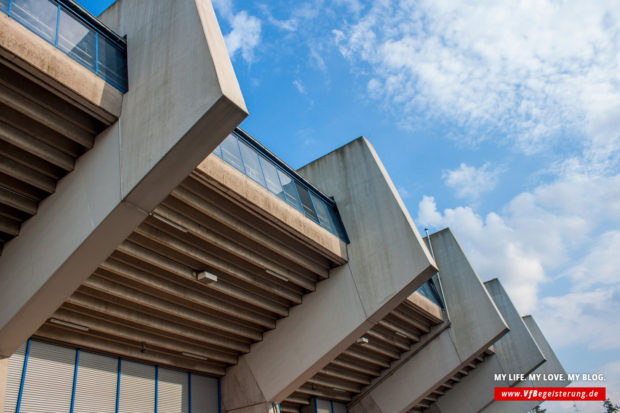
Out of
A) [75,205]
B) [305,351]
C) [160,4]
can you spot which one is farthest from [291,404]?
[160,4]

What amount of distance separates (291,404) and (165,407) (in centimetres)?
756

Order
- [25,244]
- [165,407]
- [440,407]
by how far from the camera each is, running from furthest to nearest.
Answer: [440,407], [165,407], [25,244]

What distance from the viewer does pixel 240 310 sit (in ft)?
51.2

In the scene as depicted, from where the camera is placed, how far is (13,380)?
450 inches

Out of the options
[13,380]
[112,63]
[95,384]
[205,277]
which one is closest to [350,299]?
[205,277]

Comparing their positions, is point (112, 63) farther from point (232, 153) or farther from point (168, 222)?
point (232, 153)

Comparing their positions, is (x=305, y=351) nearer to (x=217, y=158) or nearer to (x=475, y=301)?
(x=217, y=158)

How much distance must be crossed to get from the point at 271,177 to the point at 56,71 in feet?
24.2

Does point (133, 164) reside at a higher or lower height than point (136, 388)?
higher

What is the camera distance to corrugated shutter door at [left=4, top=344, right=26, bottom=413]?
11.2 metres

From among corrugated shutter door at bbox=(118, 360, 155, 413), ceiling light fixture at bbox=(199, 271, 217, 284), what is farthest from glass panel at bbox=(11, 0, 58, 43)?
corrugated shutter door at bbox=(118, 360, 155, 413)

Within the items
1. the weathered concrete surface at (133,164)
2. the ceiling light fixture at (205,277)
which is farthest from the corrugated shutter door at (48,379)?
the ceiling light fixture at (205,277)

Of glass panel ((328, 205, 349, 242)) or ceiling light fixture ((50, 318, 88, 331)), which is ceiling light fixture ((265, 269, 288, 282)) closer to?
glass panel ((328, 205, 349, 242))

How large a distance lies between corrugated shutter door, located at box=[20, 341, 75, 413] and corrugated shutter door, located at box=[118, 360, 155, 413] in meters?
1.69
